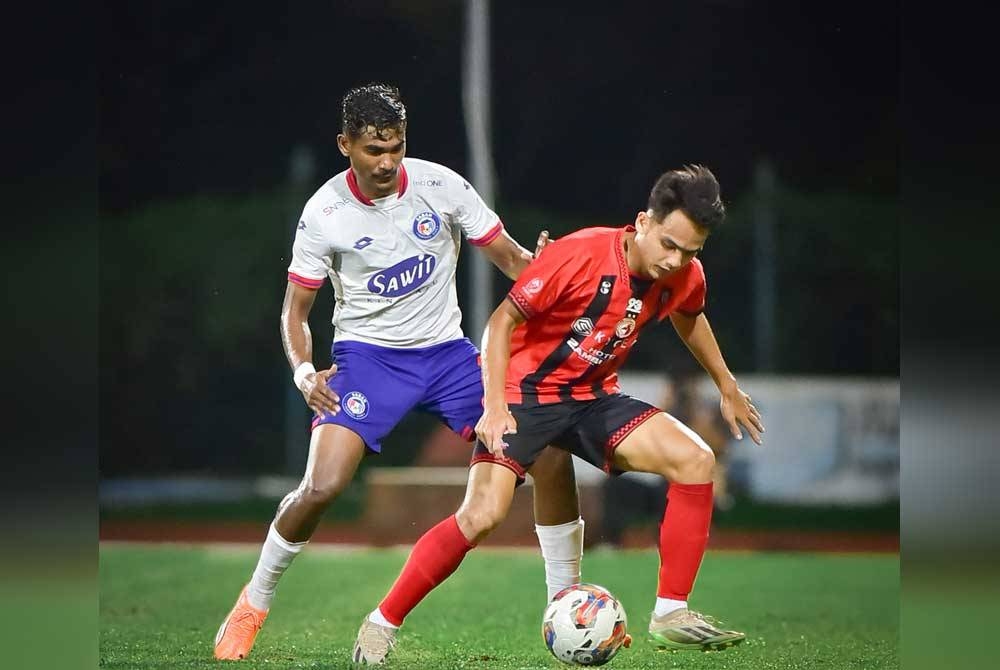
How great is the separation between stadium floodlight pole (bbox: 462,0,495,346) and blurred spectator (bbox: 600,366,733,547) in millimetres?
1600

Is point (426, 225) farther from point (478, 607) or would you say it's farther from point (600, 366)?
point (478, 607)

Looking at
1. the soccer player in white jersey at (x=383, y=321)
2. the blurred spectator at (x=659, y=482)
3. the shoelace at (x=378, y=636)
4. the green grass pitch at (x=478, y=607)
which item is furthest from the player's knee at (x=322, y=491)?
the blurred spectator at (x=659, y=482)

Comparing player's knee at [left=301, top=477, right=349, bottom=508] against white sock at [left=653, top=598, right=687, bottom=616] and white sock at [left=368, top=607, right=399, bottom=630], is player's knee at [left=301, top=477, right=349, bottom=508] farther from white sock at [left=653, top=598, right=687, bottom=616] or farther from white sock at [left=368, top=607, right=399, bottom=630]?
white sock at [left=653, top=598, right=687, bottom=616]

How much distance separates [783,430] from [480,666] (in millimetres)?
4140

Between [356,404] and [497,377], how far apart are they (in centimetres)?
60

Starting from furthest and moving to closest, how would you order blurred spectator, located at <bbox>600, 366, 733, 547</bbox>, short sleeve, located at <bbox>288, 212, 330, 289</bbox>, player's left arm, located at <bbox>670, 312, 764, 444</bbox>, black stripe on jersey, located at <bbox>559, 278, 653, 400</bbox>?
blurred spectator, located at <bbox>600, 366, 733, 547</bbox> < short sleeve, located at <bbox>288, 212, 330, 289</bbox> < player's left arm, located at <bbox>670, 312, 764, 444</bbox> < black stripe on jersey, located at <bbox>559, 278, 653, 400</bbox>

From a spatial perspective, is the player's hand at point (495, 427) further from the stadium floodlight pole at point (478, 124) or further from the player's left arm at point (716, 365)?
the stadium floodlight pole at point (478, 124)

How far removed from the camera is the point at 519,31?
609 centimetres

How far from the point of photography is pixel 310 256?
463cm

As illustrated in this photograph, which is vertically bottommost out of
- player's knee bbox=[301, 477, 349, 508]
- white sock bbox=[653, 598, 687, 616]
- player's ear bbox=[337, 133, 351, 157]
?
white sock bbox=[653, 598, 687, 616]

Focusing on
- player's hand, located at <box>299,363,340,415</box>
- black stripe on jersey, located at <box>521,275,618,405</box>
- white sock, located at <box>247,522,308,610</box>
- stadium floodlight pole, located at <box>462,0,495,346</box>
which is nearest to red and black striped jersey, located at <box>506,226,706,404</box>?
black stripe on jersey, located at <box>521,275,618,405</box>

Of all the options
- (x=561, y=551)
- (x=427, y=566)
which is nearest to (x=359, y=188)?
(x=427, y=566)

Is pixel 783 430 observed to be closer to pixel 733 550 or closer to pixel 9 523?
pixel 733 550

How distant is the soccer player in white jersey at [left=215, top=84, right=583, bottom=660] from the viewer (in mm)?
4500
